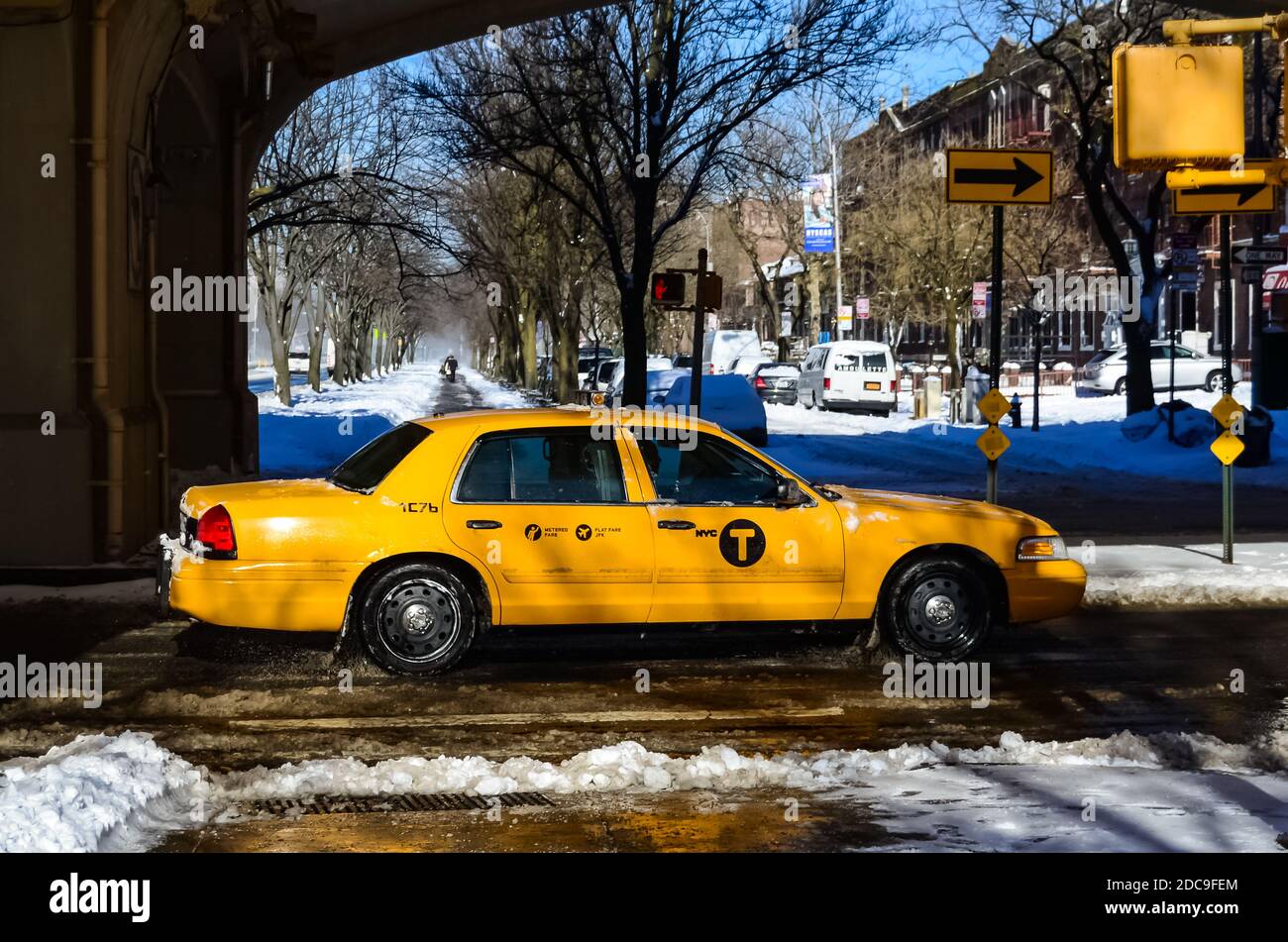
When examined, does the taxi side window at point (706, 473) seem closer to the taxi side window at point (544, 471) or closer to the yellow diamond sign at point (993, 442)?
the taxi side window at point (544, 471)

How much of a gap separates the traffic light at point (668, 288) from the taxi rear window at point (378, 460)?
9679mm

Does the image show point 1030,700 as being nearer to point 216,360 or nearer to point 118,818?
point 118,818

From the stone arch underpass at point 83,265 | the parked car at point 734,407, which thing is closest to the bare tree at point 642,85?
the parked car at point 734,407

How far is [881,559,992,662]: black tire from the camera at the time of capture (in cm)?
898

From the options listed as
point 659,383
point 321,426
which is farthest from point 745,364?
point 321,426

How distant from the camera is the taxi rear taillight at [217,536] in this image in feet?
27.7

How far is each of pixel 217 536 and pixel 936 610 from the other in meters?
3.95

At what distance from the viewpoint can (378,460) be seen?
9078 mm

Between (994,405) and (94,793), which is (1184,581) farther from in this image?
(94,793)

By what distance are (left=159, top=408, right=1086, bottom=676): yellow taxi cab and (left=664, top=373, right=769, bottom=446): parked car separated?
18.0 metres
